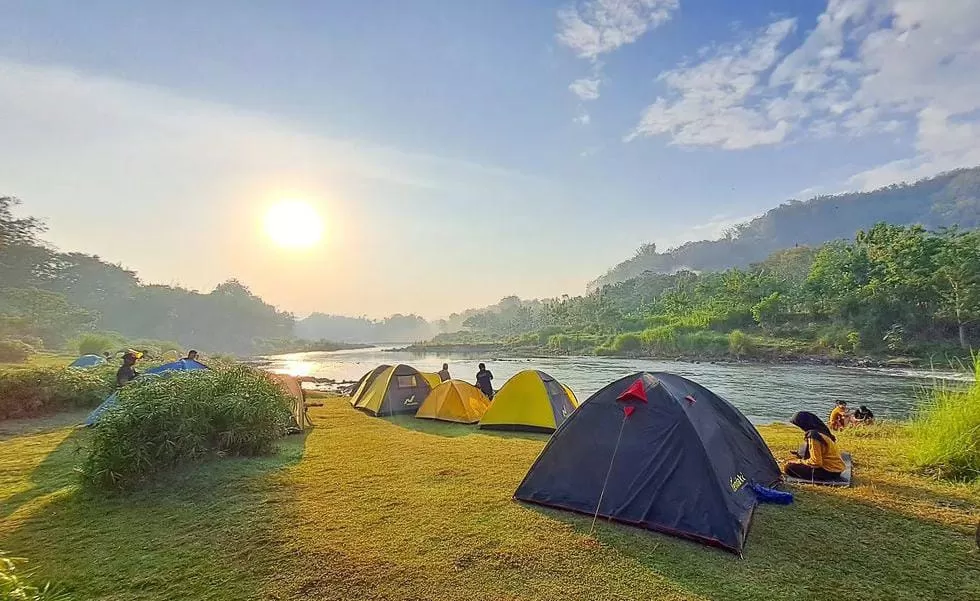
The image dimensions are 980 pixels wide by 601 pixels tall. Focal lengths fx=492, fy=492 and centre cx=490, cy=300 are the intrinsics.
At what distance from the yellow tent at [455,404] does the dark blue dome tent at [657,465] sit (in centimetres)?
622

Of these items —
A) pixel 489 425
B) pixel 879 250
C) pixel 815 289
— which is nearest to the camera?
pixel 489 425

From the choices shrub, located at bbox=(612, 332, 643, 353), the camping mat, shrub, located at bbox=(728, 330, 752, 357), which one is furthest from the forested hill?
the camping mat

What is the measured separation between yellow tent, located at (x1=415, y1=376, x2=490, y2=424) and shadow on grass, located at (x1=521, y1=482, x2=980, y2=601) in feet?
21.9

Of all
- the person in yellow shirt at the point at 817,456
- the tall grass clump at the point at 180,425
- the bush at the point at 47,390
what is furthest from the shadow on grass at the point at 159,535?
the bush at the point at 47,390

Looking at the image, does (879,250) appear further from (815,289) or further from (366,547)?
(366,547)

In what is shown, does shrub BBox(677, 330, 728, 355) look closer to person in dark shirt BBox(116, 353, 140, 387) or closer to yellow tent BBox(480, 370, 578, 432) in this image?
yellow tent BBox(480, 370, 578, 432)

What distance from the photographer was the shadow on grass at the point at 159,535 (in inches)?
162

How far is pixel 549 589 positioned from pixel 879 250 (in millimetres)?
49372

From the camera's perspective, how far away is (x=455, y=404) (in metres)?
12.2

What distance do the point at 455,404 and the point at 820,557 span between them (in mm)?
8677

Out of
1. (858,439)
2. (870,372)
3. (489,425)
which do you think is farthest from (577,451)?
(870,372)

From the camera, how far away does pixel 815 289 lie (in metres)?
46.2

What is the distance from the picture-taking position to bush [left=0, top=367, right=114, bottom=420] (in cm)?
1194

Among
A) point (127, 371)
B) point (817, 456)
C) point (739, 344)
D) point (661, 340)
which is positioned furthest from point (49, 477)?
point (661, 340)
